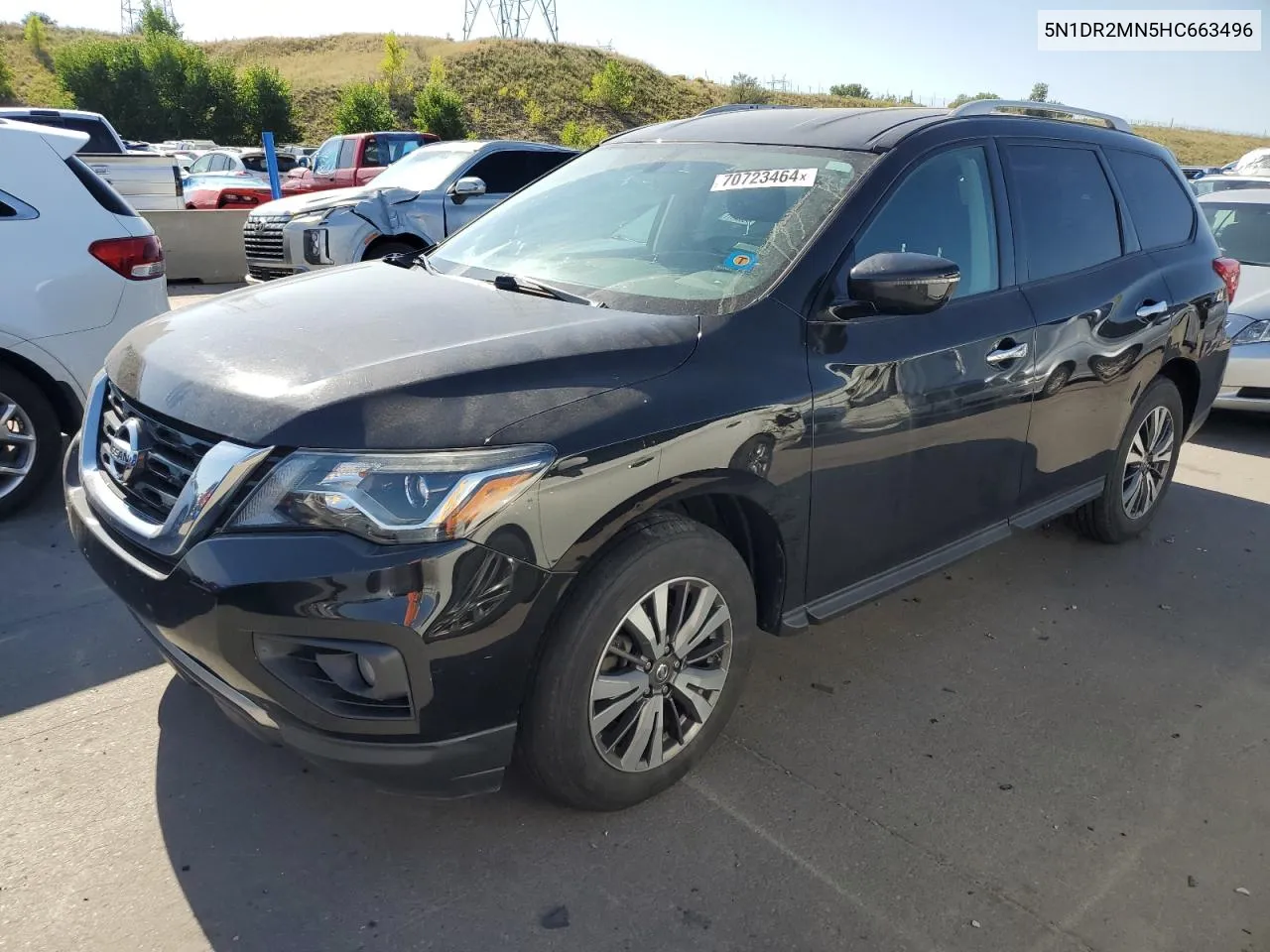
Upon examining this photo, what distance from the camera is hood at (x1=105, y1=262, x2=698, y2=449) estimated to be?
82.7 inches

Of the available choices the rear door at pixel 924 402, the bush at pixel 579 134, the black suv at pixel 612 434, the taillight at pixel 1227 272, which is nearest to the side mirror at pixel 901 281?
the black suv at pixel 612 434

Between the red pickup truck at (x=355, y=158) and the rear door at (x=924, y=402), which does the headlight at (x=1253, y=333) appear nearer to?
the rear door at (x=924, y=402)

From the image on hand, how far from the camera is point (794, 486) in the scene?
2695mm

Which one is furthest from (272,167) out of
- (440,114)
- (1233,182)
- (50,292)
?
(440,114)

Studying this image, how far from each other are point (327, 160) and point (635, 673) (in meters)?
16.4

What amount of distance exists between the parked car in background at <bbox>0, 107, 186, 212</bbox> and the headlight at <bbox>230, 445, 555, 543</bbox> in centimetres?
966

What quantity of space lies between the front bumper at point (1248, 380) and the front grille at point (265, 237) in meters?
8.53

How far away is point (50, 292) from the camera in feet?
14.2

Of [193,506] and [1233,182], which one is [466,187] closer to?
[193,506]

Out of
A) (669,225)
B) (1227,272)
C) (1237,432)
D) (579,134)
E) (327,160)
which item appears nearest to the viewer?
(669,225)

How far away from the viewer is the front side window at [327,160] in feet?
54.4

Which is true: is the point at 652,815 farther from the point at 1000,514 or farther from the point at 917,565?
the point at 1000,514

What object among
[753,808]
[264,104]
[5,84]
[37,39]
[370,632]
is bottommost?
[753,808]

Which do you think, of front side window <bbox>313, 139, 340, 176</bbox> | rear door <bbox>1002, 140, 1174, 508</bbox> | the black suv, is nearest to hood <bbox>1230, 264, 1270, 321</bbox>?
rear door <bbox>1002, 140, 1174, 508</bbox>
